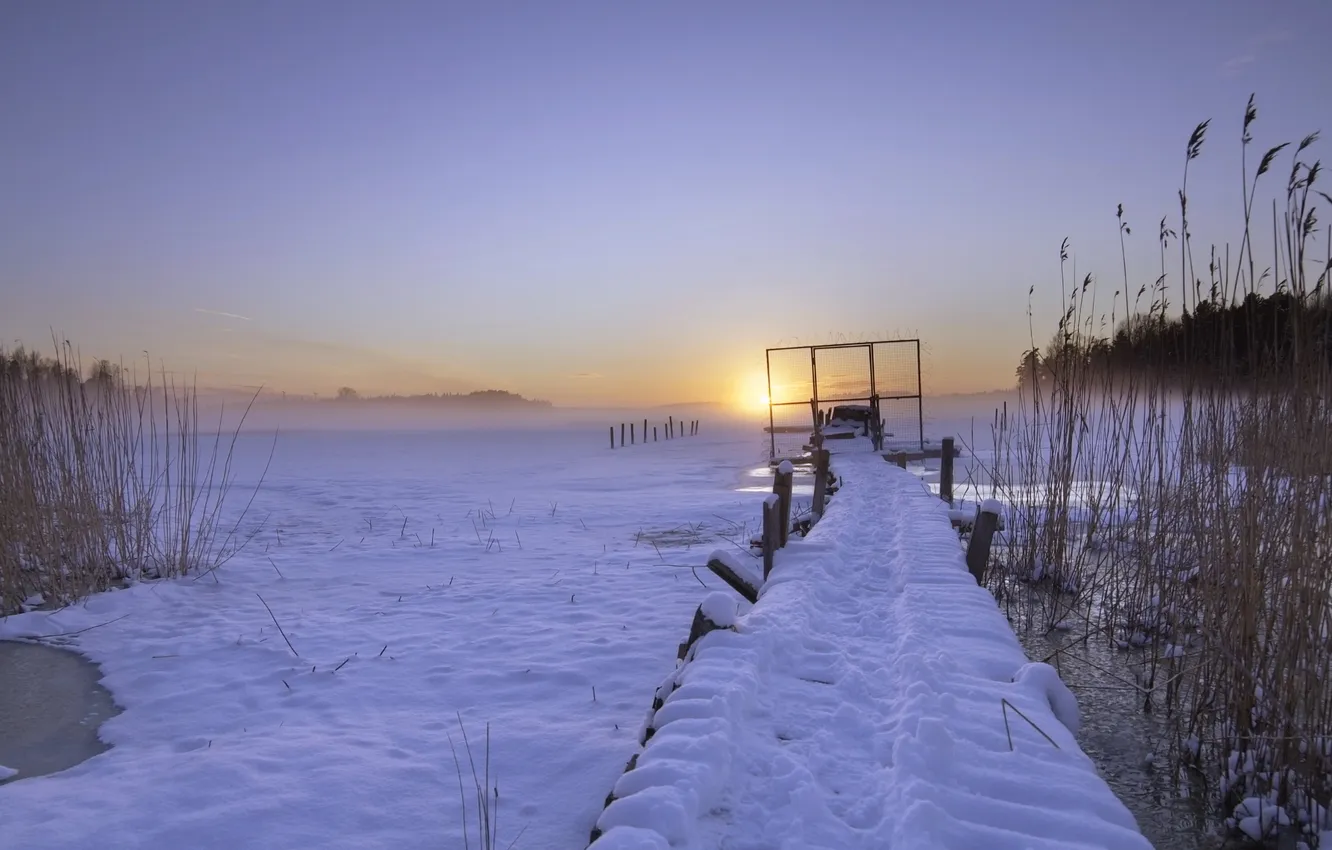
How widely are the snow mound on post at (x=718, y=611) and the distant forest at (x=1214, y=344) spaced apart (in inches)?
113

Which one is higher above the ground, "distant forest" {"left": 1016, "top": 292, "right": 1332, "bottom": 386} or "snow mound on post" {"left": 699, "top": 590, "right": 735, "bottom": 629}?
"distant forest" {"left": 1016, "top": 292, "right": 1332, "bottom": 386}

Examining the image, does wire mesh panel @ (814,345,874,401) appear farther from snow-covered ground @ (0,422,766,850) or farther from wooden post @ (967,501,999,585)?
wooden post @ (967,501,999,585)

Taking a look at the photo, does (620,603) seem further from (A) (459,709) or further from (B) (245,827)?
(B) (245,827)

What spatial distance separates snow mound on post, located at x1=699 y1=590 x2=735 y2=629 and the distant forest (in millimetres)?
2875

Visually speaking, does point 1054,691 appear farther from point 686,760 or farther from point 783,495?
point 783,495

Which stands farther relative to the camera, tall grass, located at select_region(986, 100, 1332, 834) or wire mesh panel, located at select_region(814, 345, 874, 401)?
wire mesh panel, located at select_region(814, 345, 874, 401)

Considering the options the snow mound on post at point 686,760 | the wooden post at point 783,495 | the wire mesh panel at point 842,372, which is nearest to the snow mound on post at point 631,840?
the snow mound on post at point 686,760

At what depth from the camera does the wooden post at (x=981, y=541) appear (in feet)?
18.7

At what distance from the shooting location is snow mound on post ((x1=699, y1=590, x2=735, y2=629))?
3766 mm

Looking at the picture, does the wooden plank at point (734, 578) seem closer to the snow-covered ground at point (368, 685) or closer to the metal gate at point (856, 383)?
the snow-covered ground at point (368, 685)

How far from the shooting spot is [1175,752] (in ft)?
13.0

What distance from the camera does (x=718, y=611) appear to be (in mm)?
3777

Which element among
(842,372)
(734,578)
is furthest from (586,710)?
(842,372)

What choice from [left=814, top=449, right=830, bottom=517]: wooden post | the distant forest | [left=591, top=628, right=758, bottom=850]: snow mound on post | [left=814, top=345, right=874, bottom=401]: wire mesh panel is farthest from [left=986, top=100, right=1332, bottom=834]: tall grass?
[left=814, top=345, right=874, bottom=401]: wire mesh panel
